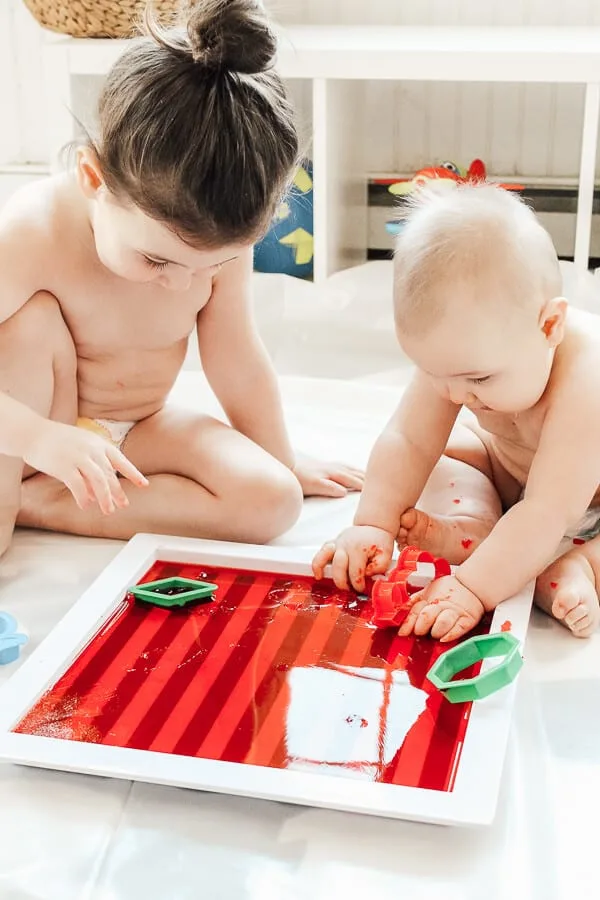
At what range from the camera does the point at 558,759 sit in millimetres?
788

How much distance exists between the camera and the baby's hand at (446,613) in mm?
888

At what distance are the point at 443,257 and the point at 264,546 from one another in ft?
1.09

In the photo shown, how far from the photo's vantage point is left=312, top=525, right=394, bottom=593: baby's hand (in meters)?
0.97

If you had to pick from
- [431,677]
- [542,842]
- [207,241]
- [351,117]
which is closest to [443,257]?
[207,241]

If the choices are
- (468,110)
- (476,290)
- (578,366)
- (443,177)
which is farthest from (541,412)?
(468,110)

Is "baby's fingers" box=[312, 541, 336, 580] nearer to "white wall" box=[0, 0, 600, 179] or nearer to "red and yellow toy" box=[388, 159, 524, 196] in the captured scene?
"red and yellow toy" box=[388, 159, 524, 196]

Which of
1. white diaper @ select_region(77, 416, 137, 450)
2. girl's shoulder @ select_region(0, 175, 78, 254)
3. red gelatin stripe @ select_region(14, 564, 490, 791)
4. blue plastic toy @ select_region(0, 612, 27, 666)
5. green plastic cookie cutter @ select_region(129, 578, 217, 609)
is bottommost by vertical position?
blue plastic toy @ select_region(0, 612, 27, 666)

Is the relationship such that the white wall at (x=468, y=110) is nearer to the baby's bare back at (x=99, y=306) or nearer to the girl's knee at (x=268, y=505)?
the baby's bare back at (x=99, y=306)

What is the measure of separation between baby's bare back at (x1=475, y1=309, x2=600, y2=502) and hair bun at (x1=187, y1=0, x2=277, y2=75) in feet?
1.12

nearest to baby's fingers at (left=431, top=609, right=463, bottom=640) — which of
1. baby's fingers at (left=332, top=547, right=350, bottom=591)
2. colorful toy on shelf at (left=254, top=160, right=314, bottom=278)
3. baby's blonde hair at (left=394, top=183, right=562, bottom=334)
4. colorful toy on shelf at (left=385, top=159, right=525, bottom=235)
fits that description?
baby's fingers at (left=332, top=547, right=350, bottom=591)

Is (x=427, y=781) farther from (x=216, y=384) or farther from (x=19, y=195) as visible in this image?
(x=19, y=195)

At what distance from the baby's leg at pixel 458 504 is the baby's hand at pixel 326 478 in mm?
117

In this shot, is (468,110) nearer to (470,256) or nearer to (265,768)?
(470,256)

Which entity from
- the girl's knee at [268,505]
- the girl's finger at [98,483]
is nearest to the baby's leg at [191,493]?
the girl's knee at [268,505]
